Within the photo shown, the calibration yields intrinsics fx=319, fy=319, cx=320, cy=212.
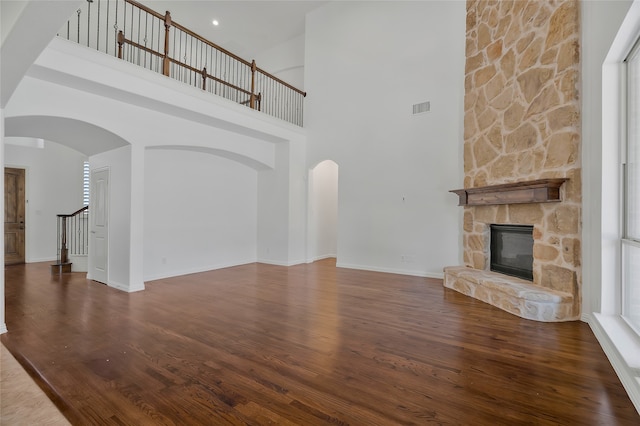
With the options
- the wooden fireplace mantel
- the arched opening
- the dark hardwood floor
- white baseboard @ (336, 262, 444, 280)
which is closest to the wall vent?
the wooden fireplace mantel

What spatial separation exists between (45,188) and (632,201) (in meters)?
10.9

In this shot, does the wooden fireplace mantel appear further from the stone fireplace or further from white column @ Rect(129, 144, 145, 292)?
white column @ Rect(129, 144, 145, 292)

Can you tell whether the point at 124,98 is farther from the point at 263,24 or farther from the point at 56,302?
the point at 263,24

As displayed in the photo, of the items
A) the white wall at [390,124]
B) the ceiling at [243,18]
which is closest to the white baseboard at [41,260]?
the ceiling at [243,18]

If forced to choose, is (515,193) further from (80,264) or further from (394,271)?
(80,264)

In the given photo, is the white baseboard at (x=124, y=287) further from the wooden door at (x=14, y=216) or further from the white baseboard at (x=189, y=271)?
the wooden door at (x=14, y=216)

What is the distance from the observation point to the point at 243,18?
7.96 m

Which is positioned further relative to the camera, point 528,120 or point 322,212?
point 322,212

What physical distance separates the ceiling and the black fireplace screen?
6436mm

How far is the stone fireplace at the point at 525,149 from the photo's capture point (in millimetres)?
3559

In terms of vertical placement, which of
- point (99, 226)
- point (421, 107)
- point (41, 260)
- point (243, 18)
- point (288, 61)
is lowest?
point (41, 260)

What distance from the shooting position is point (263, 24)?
8234 millimetres

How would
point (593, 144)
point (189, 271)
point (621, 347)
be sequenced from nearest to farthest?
point (621, 347), point (593, 144), point (189, 271)

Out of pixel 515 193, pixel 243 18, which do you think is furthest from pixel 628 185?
pixel 243 18
